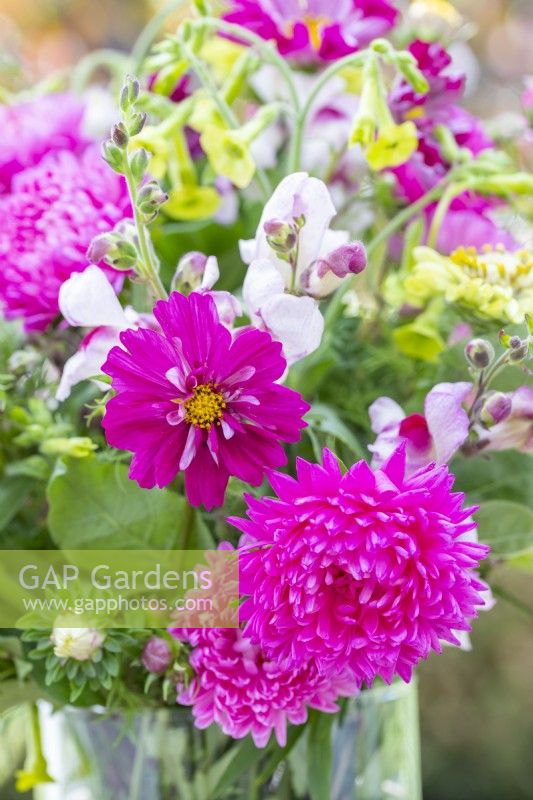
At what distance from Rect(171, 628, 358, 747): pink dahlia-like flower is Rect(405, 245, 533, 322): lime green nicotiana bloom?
0.15 meters

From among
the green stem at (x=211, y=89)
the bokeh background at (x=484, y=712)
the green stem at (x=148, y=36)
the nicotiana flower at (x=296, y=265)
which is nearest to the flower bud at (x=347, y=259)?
the nicotiana flower at (x=296, y=265)

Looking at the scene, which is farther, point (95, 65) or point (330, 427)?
point (95, 65)

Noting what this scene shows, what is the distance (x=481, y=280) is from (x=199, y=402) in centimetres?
14

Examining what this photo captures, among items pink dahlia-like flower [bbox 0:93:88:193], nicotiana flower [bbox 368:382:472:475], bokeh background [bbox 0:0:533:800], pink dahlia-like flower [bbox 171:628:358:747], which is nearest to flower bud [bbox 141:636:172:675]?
pink dahlia-like flower [bbox 171:628:358:747]

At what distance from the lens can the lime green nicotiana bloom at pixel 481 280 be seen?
0.41 metres

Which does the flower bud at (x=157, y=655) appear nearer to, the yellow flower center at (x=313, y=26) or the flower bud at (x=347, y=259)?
the flower bud at (x=347, y=259)

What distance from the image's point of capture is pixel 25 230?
0.45 meters

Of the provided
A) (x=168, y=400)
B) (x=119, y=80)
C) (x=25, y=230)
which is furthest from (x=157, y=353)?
(x=119, y=80)

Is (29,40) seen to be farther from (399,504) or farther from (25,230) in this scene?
(399,504)

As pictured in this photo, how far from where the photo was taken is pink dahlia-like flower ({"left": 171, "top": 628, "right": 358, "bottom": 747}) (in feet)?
1.29

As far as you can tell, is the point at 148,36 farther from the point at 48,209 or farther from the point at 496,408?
the point at 496,408

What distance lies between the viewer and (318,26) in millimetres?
505

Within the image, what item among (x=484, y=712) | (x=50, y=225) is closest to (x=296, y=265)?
(x=50, y=225)

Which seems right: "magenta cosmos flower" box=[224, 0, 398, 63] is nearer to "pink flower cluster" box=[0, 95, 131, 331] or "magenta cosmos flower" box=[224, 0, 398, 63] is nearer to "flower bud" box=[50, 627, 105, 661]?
"pink flower cluster" box=[0, 95, 131, 331]
